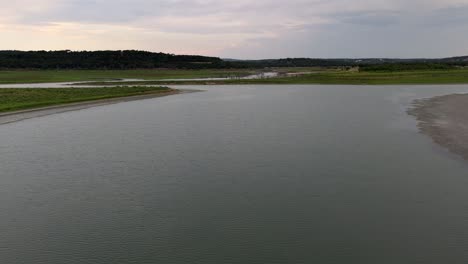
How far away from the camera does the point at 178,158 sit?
1991 cm

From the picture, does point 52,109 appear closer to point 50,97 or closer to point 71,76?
point 50,97

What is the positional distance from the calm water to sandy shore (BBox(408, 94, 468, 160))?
1.07 metres

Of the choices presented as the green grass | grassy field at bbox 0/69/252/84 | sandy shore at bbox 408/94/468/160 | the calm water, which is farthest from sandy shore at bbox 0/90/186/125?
grassy field at bbox 0/69/252/84

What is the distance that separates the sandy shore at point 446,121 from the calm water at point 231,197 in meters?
1.07

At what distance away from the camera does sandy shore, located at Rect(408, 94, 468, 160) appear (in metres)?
22.7

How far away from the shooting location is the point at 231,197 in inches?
563

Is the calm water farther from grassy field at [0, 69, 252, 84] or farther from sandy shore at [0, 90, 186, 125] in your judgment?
grassy field at [0, 69, 252, 84]

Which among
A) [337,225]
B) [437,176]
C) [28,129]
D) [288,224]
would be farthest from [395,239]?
[28,129]

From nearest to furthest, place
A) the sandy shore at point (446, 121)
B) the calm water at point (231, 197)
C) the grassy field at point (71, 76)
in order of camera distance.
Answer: the calm water at point (231, 197) → the sandy shore at point (446, 121) → the grassy field at point (71, 76)

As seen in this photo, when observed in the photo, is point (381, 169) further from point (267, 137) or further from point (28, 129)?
point (28, 129)

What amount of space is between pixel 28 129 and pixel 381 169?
831 inches

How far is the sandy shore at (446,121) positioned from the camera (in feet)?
74.6

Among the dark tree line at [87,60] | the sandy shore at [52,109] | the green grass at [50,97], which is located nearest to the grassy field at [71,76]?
the dark tree line at [87,60]

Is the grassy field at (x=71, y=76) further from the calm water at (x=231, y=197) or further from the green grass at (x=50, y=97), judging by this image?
the calm water at (x=231, y=197)
